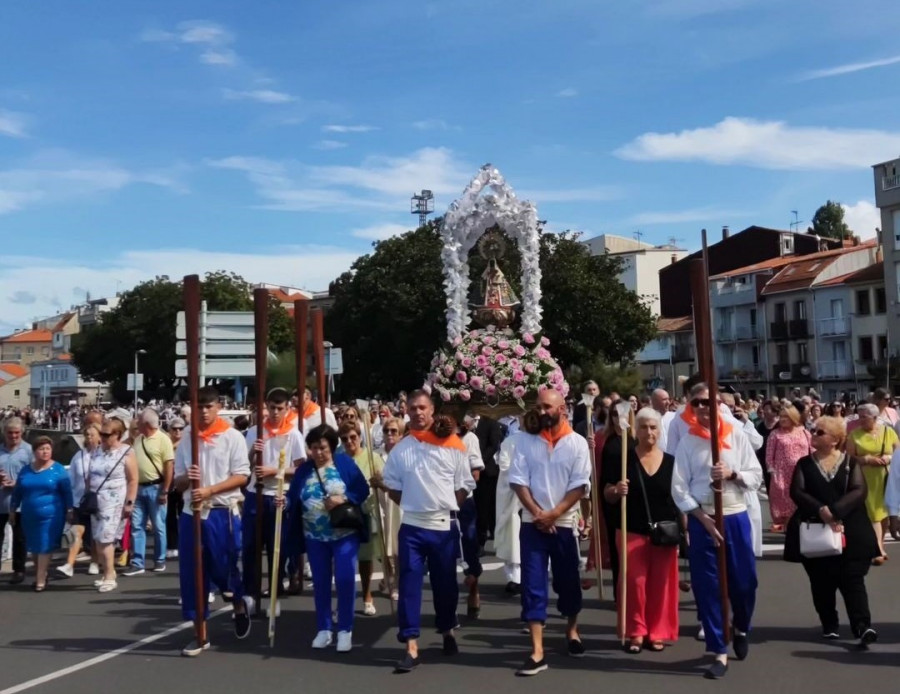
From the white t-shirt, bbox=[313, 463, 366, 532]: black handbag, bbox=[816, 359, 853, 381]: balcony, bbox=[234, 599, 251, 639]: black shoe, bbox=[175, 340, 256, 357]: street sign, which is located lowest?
bbox=[234, 599, 251, 639]: black shoe

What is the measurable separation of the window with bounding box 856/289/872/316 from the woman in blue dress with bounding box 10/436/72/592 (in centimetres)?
5367

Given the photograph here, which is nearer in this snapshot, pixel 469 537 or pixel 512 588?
pixel 469 537

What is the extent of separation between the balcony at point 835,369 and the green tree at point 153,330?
35422mm

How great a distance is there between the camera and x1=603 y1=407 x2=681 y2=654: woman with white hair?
8.00 m

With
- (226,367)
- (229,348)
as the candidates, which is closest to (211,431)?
(229,348)

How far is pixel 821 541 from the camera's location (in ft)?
26.6

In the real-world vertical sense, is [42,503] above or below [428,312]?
below

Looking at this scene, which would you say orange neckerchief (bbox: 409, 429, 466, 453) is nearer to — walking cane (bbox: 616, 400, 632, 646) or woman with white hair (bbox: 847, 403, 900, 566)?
walking cane (bbox: 616, 400, 632, 646)

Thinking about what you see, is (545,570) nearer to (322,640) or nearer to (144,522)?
(322,640)

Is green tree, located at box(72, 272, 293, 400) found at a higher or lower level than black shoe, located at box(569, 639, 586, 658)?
higher

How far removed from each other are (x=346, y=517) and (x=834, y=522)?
364cm

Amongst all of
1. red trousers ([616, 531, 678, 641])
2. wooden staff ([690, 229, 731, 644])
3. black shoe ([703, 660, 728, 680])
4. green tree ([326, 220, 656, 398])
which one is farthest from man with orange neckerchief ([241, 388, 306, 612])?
green tree ([326, 220, 656, 398])

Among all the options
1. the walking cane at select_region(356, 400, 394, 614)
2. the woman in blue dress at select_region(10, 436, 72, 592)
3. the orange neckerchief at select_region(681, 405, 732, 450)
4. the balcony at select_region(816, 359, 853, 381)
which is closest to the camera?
the orange neckerchief at select_region(681, 405, 732, 450)

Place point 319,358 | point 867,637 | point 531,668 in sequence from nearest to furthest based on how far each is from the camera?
1. point 531,668
2. point 867,637
3. point 319,358
